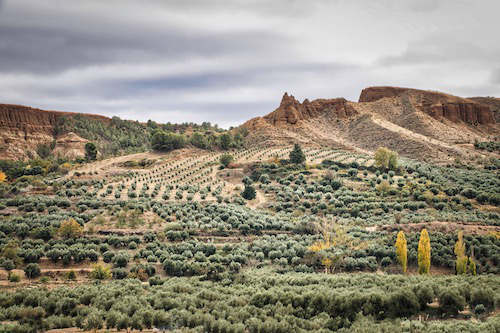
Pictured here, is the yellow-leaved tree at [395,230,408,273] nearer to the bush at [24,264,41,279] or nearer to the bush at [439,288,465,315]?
the bush at [439,288,465,315]

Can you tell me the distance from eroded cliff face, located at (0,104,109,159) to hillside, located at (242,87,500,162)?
5117 cm

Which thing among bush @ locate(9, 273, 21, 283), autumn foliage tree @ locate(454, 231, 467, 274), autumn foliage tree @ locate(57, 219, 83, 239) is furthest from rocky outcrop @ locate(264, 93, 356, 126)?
bush @ locate(9, 273, 21, 283)

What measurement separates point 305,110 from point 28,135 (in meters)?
81.6

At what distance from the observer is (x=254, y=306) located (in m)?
15.5

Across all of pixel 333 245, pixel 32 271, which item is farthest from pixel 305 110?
pixel 32 271

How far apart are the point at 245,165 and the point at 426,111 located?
67.5 m

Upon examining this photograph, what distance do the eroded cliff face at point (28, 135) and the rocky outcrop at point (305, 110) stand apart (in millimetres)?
56131

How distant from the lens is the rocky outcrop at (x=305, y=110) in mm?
92500

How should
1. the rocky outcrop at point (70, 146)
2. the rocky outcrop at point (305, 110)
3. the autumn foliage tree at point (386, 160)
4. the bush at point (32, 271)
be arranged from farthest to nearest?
the rocky outcrop at point (305, 110), the rocky outcrop at point (70, 146), the autumn foliage tree at point (386, 160), the bush at point (32, 271)

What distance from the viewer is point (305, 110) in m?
100

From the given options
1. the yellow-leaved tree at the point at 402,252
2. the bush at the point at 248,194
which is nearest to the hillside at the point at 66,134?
the bush at the point at 248,194

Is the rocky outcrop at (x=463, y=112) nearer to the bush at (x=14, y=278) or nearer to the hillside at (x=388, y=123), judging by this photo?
the hillside at (x=388, y=123)

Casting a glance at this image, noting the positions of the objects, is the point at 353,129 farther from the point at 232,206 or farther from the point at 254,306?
the point at 254,306

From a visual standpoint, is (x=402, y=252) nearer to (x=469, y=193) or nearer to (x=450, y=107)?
(x=469, y=193)
